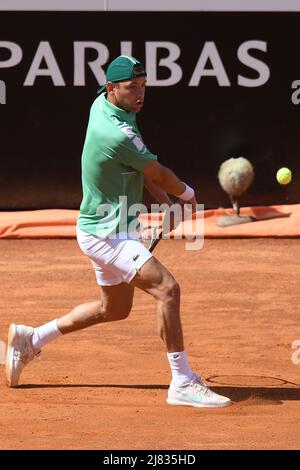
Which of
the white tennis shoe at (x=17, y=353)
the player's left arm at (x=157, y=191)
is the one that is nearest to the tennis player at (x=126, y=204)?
the player's left arm at (x=157, y=191)

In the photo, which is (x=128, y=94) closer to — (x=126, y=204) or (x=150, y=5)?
(x=126, y=204)

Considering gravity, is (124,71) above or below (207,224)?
below

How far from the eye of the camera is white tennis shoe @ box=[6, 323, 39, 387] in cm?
709

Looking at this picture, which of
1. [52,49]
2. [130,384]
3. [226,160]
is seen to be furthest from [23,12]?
[130,384]

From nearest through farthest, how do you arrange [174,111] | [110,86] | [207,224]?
[110,86] < [207,224] < [174,111]

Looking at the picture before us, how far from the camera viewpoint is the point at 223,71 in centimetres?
1331

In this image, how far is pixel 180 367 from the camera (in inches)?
262

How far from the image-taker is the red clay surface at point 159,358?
6160 mm

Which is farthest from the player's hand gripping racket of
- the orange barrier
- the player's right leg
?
the orange barrier

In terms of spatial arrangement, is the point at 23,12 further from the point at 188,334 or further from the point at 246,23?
the point at 188,334

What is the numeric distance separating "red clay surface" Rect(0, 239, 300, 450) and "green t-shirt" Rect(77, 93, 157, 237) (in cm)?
105

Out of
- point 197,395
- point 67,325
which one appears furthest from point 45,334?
point 197,395

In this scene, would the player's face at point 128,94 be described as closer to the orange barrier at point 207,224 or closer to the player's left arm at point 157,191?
the player's left arm at point 157,191

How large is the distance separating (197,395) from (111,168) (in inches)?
53.8
